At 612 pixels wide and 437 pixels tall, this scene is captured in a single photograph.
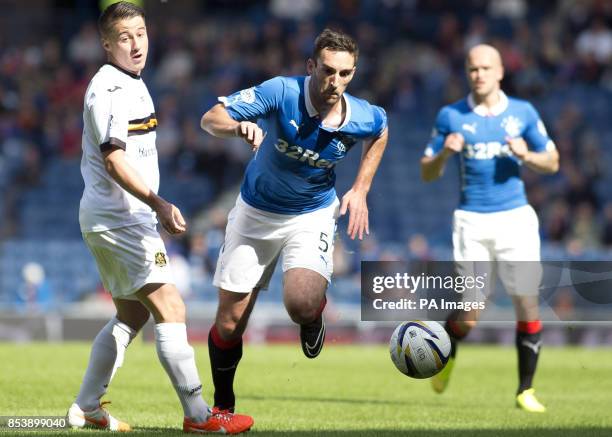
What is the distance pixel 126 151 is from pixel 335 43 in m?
1.49

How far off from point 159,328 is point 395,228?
15.3 meters

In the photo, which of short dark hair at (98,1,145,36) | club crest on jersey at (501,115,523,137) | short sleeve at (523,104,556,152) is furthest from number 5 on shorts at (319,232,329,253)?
short sleeve at (523,104,556,152)

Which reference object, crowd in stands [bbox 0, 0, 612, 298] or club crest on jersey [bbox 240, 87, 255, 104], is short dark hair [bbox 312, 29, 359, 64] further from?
crowd in stands [bbox 0, 0, 612, 298]

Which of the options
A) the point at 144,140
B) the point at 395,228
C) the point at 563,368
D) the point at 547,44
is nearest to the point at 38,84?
the point at 395,228

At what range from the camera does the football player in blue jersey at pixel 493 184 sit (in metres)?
9.84

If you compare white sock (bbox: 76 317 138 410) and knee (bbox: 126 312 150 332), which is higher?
knee (bbox: 126 312 150 332)

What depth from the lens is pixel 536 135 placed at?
32.8 feet

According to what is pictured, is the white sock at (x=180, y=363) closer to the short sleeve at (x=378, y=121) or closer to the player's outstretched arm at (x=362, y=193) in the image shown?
the player's outstretched arm at (x=362, y=193)

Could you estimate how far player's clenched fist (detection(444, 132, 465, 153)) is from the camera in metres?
9.59

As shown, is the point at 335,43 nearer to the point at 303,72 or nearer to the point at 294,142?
the point at 294,142

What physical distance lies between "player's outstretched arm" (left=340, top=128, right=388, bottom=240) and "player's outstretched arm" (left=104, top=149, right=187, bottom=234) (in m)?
1.17

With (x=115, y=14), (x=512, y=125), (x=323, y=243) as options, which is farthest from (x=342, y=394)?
(x=115, y=14)

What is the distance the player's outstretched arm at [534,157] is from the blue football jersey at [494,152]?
12cm

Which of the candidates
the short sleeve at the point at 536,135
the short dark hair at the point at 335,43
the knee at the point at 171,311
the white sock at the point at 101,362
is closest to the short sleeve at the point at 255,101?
the short dark hair at the point at 335,43
